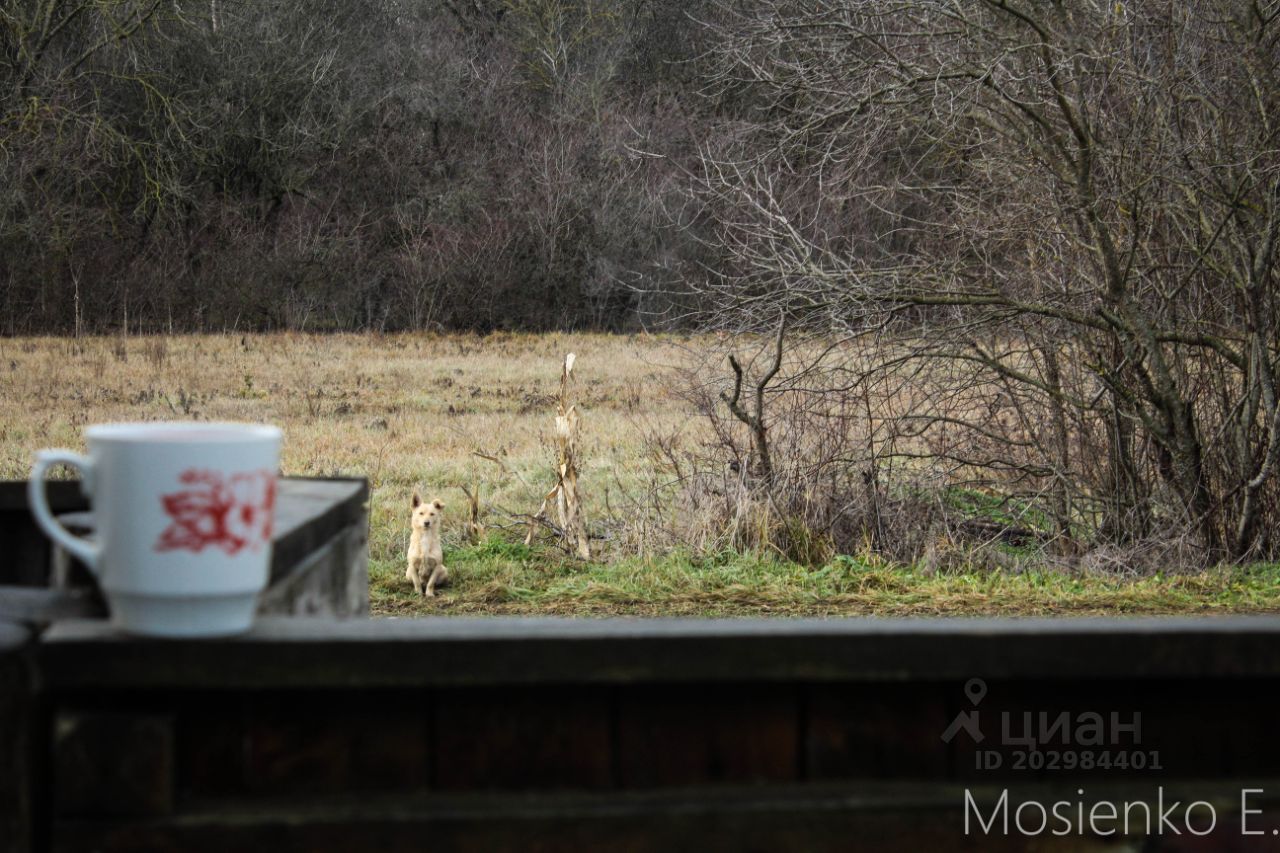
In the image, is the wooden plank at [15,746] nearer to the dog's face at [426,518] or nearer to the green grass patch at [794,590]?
the green grass patch at [794,590]

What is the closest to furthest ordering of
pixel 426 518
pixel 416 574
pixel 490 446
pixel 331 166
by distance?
1. pixel 426 518
2. pixel 416 574
3. pixel 490 446
4. pixel 331 166

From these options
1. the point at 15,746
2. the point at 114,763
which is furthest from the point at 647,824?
the point at 15,746

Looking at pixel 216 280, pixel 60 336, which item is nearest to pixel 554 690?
pixel 60 336

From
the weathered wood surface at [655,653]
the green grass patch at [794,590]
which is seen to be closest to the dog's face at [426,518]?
the green grass patch at [794,590]

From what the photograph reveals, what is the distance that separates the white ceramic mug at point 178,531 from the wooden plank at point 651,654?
3 centimetres

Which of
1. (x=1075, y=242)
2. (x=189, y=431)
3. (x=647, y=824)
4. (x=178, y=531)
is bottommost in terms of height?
(x=647, y=824)

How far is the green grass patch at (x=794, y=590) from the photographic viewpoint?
6.43 meters

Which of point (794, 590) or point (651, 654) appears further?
point (794, 590)

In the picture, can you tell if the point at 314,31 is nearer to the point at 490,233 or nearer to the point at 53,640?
the point at 490,233

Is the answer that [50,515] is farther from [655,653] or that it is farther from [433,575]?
[433,575]

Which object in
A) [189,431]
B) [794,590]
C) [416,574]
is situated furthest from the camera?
[416,574]

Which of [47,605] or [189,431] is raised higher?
[189,431]

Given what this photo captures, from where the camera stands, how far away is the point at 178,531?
1420 millimetres

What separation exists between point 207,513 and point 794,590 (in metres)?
5.56
